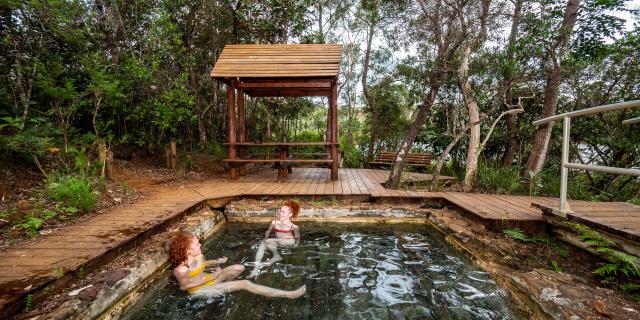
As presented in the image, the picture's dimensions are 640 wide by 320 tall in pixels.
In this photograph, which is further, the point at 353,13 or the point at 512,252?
the point at 353,13

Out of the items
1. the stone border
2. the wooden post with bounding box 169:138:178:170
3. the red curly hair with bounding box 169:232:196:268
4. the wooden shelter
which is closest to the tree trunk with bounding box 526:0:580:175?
the wooden shelter

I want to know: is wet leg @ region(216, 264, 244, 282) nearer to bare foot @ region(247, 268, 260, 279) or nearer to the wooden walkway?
bare foot @ region(247, 268, 260, 279)

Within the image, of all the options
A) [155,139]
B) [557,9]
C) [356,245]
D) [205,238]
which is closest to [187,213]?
[205,238]

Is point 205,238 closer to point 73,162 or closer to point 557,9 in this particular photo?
point 73,162

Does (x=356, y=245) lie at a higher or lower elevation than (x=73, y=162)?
lower

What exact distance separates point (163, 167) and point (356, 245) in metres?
6.42

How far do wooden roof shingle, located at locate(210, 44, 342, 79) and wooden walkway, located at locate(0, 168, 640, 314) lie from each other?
263cm

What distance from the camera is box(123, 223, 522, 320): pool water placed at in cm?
231

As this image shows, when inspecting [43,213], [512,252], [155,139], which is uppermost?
[155,139]

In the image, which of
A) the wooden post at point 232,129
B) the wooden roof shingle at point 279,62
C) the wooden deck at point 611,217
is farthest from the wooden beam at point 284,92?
the wooden deck at point 611,217

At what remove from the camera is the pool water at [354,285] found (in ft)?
7.59

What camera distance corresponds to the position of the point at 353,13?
13.9m

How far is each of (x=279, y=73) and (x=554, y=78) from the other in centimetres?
587

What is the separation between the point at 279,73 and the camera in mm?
6539
